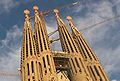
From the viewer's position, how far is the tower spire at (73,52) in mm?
60000

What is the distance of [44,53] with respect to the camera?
60.4 metres

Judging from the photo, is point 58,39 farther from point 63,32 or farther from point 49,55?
point 49,55

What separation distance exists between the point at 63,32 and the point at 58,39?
358 cm

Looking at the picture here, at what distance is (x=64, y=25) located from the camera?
2832 inches

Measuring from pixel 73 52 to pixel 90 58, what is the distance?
13.7 feet

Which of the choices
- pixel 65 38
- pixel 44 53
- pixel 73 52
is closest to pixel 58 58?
pixel 73 52

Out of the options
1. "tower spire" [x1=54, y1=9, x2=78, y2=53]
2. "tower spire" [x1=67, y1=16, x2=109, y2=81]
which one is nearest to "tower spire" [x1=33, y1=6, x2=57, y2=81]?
"tower spire" [x1=54, y1=9, x2=78, y2=53]

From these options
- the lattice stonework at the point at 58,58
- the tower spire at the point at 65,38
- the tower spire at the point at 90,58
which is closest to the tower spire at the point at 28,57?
the lattice stonework at the point at 58,58

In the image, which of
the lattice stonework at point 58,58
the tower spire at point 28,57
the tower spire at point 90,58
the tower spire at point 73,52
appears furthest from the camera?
the tower spire at point 90,58

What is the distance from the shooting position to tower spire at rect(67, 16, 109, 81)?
205 feet

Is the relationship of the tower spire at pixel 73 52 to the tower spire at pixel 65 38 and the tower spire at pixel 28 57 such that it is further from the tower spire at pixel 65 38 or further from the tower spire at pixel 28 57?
the tower spire at pixel 28 57

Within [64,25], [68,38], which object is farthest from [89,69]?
[64,25]

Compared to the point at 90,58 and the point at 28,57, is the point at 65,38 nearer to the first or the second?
the point at 90,58

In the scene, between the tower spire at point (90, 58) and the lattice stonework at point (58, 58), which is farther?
the tower spire at point (90, 58)
